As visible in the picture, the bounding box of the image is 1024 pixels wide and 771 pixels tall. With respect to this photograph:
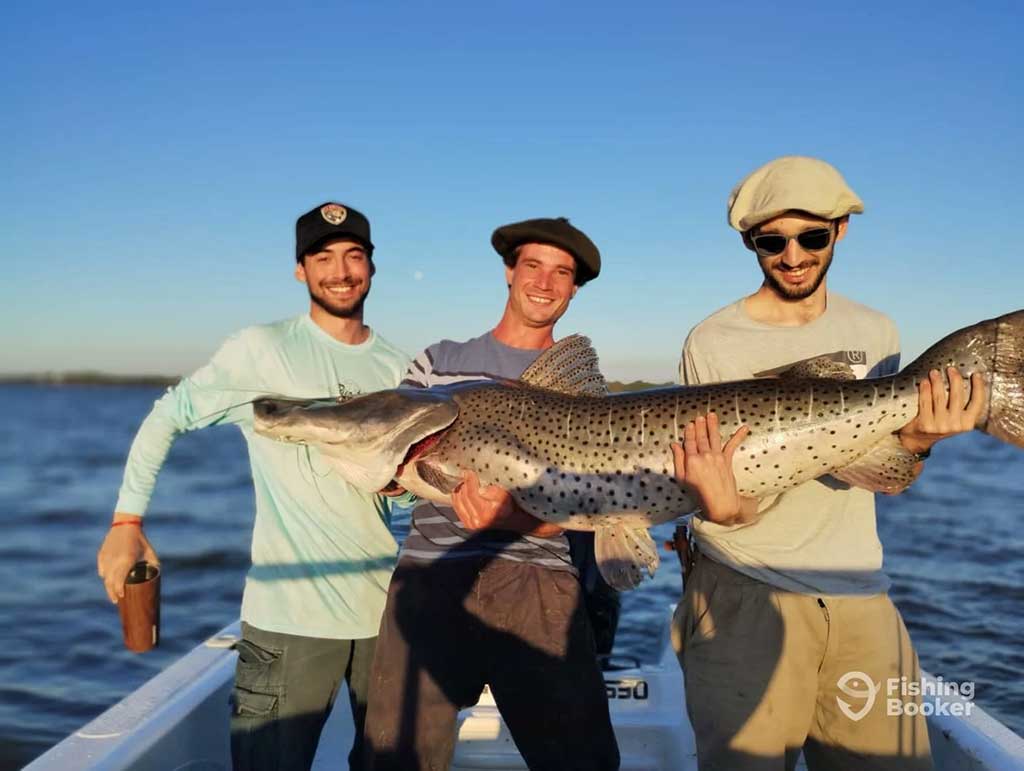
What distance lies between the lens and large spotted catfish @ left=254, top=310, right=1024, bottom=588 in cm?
364

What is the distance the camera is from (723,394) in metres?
3.89

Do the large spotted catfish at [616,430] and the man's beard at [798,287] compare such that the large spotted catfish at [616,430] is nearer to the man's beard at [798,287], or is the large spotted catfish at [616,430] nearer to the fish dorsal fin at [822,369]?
the fish dorsal fin at [822,369]

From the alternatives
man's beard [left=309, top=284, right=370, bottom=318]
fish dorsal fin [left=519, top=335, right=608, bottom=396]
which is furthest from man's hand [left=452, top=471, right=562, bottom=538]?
man's beard [left=309, top=284, right=370, bottom=318]

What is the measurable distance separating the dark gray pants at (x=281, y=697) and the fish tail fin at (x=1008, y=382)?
345 centimetres

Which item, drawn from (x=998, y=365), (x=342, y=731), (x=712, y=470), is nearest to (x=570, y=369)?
(x=712, y=470)

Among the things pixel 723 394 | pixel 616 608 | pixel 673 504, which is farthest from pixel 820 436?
pixel 616 608

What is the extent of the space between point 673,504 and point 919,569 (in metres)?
12.0

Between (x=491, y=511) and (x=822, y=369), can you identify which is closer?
(x=822, y=369)

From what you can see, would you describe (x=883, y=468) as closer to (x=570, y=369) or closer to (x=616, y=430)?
(x=616, y=430)

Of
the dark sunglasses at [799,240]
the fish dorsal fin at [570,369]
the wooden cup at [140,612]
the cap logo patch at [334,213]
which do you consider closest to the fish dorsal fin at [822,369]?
the dark sunglasses at [799,240]

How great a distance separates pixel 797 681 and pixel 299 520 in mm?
Result: 2703

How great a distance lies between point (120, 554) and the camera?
154 inches

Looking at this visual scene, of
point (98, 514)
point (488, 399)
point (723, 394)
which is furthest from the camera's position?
point (98, 514)

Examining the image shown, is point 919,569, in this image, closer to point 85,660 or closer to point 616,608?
point 616,608
